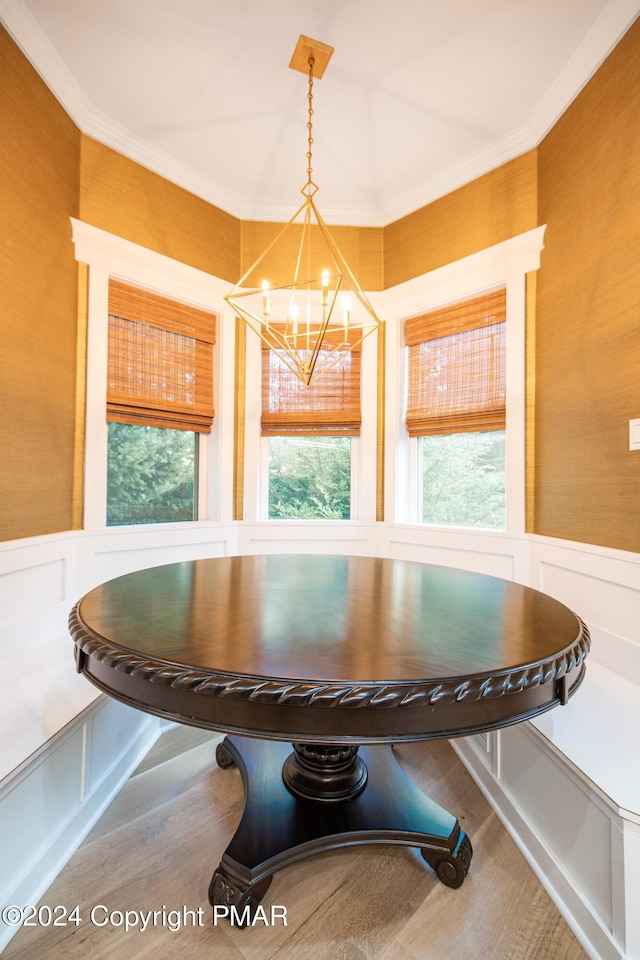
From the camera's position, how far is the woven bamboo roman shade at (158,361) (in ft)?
7.46

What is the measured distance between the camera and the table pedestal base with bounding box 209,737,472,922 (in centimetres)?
118

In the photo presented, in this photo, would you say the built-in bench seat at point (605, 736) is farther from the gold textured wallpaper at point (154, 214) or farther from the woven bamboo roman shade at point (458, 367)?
the gold textured wallpaper at point (154, 214)

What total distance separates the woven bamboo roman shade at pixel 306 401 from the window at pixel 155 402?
360mm

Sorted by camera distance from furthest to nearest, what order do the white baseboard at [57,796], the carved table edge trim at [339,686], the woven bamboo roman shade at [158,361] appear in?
the woven bamboo roman shade at [158,361] < the white baseboard at [57,796] < the carved table edge trim at [339,686]

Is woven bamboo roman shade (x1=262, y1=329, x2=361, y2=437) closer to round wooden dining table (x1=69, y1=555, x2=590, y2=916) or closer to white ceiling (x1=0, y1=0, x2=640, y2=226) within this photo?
white ceiling (x1=0, y1=0, x2=640, y2=226)

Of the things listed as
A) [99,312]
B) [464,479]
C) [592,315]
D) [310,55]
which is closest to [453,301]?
[592,315]

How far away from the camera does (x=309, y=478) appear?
2.82 metres

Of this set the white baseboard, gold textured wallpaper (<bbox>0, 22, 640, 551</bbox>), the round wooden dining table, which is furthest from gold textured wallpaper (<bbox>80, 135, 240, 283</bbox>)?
the white baseboard

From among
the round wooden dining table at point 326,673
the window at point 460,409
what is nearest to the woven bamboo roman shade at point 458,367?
the window at point 460,409

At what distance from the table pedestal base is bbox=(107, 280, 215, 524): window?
149 centimetres

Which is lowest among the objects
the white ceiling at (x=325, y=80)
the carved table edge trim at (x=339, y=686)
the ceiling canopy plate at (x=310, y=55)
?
the carved table edge trim at (x=339, y=686)

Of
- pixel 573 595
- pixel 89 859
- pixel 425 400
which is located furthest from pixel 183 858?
pixel 425 400

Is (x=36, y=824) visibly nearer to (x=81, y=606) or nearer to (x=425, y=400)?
(x=81, y=606)

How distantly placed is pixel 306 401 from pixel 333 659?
2.13m
